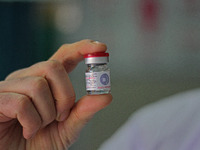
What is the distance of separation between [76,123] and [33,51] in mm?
749

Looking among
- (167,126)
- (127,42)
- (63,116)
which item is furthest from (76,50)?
(167,126)

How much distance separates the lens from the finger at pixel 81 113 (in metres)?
0.88

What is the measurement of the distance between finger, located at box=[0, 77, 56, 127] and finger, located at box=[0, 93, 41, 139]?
2cm

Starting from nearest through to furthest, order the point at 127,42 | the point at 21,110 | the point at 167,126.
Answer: the point at 21,110 < the point at 167,126 < the point at 127,42

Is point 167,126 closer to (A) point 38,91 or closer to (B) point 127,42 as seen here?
(B) point 127,42

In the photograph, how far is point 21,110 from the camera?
33.1 inches

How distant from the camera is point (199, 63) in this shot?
1.16 meters

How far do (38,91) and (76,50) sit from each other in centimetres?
23

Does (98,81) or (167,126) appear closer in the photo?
(98,81)

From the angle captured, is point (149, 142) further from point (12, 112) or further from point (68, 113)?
point (12, 112)

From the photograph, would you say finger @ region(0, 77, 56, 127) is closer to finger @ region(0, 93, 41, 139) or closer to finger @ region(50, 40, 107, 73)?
finger @ region(0, 93, 41, 139)

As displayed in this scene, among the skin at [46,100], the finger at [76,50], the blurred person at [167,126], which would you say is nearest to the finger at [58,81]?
the skin at [46,100]

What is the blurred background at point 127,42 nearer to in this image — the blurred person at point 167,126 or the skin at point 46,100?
the blurred person at point 167,126

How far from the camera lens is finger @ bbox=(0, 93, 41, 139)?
0.84 m
